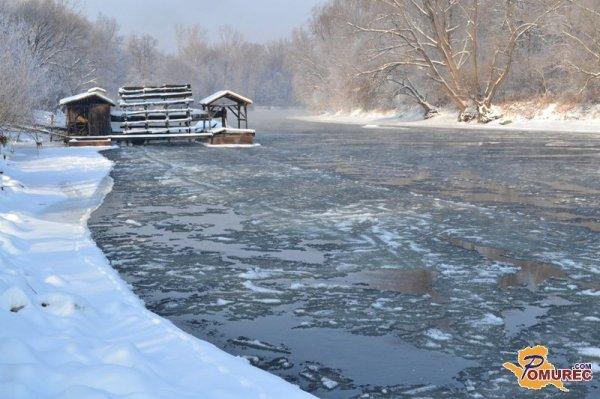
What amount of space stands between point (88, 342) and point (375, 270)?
13.5 feet

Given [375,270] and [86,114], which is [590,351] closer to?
[375,270]

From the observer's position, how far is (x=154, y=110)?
36250 mm

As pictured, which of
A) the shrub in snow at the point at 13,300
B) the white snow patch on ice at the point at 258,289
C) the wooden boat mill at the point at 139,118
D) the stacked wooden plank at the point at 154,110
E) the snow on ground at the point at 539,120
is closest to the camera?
the shrub in snow at the point at 13,300

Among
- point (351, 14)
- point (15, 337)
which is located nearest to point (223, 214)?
point (15, 337)

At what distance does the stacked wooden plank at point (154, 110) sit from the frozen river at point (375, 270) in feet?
61.0

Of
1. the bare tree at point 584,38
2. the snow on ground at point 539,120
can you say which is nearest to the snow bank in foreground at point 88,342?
the snow on ground at point 539,120

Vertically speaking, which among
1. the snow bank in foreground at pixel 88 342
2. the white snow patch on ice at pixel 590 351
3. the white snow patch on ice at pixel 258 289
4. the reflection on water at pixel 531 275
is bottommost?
the white snow patch on ice at pixel 590 351

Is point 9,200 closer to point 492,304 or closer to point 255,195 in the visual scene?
point 255,195

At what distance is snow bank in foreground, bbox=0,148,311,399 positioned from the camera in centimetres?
459

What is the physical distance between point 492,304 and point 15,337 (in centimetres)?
488

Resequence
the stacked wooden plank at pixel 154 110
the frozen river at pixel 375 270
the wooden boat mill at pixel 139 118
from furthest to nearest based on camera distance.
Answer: the stacked wooden plank at pixel 154 110 < the wooden boat mill at pixel 139 118 < the frozen river at pixel 375 270

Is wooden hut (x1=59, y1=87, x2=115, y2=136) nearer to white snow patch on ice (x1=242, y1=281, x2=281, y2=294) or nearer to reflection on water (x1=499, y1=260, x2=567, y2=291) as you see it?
white snow patch on ice (x1=242, y1=281, x2=281, y2=294)

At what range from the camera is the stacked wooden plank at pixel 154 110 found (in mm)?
36031

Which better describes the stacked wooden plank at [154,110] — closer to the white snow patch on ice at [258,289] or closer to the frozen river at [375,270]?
the frozen river at [375,270]
